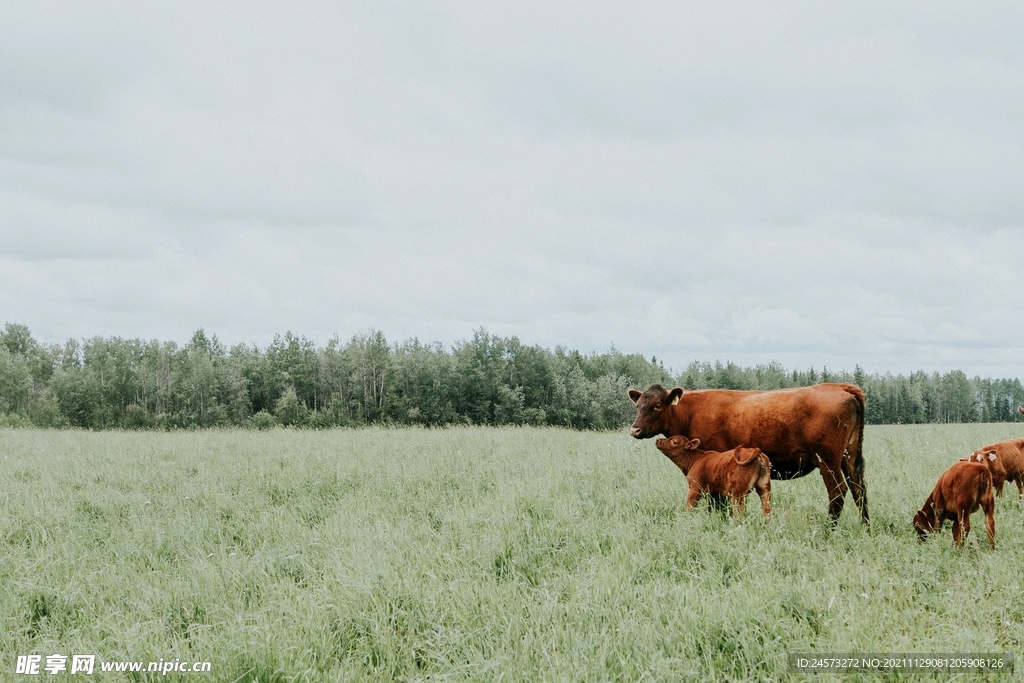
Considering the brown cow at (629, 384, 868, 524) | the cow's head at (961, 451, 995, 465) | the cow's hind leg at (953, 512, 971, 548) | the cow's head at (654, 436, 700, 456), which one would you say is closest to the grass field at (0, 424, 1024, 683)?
the cow's hind leg at (953, 512, 971, 548)

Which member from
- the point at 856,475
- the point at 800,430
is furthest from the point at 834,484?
the point at 800,430

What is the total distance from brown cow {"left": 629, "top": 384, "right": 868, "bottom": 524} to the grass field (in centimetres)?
51

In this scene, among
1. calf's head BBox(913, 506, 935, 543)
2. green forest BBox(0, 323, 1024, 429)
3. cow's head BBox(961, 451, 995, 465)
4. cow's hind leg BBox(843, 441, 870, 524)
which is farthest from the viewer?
green forest BBox(0, 323, 1024, 429)

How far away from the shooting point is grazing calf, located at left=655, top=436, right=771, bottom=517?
6453 millimetres

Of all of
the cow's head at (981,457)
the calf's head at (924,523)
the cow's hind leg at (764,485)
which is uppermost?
the cow's head at (981,457)

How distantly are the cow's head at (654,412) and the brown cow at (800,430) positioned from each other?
85 millimetres

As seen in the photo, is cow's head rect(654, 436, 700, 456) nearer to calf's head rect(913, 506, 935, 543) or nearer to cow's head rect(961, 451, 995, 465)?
calf's head rect(913, 506, 935, 543)

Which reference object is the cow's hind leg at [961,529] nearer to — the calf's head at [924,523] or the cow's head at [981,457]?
the calf's head at [924,523]

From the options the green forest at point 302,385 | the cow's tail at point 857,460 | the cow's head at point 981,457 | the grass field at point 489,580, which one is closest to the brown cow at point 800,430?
the cow's tail at point 857,460

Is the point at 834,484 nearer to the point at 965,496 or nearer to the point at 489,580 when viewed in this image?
the point at 965,496

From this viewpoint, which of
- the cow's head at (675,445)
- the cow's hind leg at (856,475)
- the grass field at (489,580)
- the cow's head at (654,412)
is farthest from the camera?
the cow's head at (654,412)

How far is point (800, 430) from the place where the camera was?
7.22 meters

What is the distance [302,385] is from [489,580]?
71.4 metres

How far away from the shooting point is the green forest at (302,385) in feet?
212
